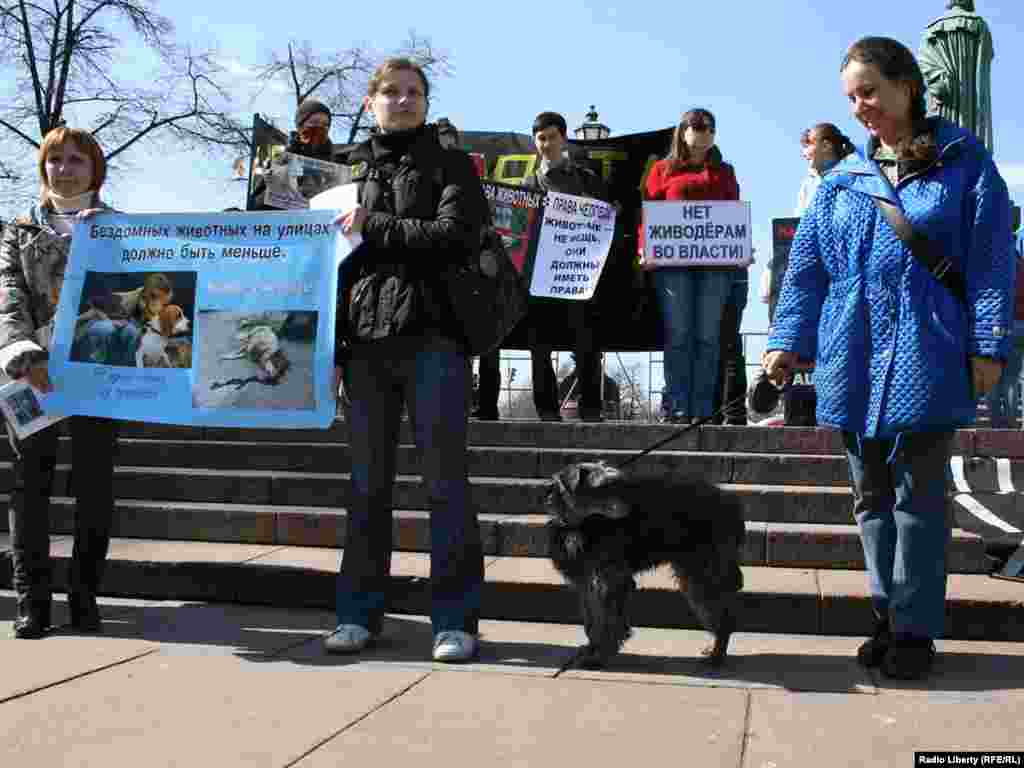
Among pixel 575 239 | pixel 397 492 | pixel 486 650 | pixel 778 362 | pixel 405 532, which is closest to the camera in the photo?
pixel 778 362

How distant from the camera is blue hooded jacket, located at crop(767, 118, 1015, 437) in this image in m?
3.96

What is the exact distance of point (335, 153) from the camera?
8.62m

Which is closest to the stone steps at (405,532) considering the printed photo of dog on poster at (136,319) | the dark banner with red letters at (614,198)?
the printed photo of dog on poster at (136,319)

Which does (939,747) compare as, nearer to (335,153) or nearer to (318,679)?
(318,679)

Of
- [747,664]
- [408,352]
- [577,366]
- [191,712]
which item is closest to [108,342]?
[408,352]

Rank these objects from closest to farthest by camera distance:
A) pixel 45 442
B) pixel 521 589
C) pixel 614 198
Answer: pixel 45 442 < pixel 521 589 < pixel 614 198

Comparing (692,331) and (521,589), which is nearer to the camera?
(521,589)

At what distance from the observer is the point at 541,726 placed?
351cm

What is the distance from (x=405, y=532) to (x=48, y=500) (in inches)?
77.4

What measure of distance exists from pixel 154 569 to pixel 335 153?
3.93 m

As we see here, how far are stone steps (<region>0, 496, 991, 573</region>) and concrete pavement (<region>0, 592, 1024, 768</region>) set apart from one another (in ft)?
2.77

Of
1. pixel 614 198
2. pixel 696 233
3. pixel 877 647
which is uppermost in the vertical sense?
pixel 614 198

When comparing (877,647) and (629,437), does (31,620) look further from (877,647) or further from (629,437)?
(629,437)

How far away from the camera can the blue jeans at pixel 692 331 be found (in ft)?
26.7
